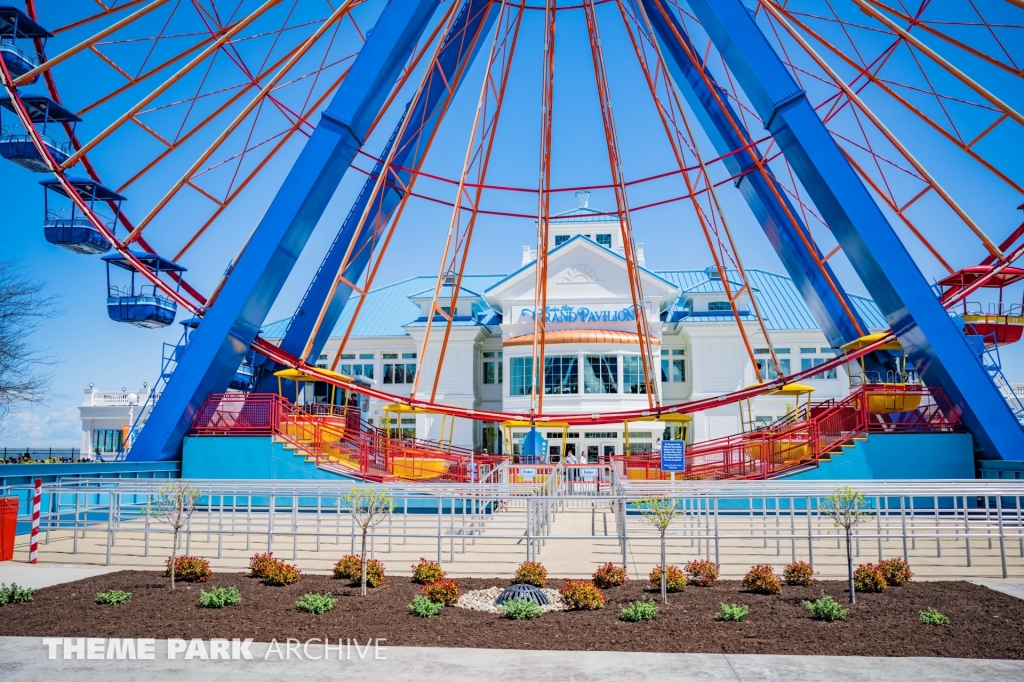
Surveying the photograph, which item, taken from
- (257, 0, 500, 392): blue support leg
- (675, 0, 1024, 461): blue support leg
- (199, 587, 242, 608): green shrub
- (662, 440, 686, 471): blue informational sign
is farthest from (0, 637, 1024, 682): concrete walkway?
(257, 0, 500, 392): blue support leg

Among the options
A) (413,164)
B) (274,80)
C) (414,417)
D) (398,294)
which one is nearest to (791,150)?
(413,164)

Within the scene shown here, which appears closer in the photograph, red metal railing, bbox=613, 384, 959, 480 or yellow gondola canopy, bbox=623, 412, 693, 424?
red metal railing, bbox=613, 384, 959, 480

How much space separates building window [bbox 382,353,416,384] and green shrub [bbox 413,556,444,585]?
43.3 metres

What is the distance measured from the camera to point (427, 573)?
45.1 ft

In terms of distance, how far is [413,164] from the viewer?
111ft

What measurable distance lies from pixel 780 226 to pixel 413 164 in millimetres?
14685

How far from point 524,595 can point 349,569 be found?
3.67 m

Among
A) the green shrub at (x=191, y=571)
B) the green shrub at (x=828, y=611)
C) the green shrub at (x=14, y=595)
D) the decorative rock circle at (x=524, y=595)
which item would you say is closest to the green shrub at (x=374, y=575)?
the decorative rock circle at (x=524, y=595)

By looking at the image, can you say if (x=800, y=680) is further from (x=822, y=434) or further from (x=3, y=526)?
(x=822, y=434)

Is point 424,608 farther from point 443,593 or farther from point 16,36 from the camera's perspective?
point 16,36

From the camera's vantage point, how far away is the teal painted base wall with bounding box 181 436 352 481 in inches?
1169

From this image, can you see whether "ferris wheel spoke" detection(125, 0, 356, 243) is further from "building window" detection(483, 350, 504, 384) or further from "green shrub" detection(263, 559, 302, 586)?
"building window" detection(483, 350, 504, 384)

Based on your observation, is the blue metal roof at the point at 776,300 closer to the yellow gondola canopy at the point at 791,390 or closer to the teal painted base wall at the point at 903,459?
the yellow gondola canopy at the point at 791,390

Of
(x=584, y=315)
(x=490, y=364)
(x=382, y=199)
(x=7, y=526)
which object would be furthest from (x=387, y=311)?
(x=7, y=526)
